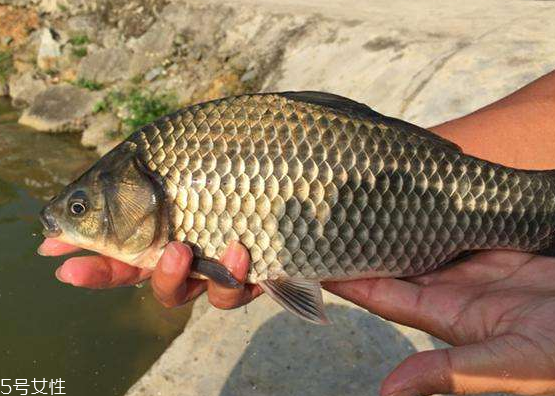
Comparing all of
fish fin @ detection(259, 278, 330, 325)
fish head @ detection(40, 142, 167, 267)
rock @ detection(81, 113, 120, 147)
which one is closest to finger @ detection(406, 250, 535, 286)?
fish fin @ detection(259, 278, 330, 325)

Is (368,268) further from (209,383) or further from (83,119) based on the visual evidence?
(83,119)

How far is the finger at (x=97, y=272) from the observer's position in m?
2.96

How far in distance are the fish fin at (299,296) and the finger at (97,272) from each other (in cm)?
70

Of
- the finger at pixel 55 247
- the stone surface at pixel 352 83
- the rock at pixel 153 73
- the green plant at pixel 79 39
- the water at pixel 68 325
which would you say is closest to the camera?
the finger at pixel 55 247

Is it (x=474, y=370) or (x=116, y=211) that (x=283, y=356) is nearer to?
(x=116, y=211)

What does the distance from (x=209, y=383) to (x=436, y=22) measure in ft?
22.8

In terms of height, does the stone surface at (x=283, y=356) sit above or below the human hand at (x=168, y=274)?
below

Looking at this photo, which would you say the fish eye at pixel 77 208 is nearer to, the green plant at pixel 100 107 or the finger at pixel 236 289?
the finger at pixel 236 289

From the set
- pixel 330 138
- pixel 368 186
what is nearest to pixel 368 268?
pixel 368 186

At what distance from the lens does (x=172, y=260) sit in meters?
2.85

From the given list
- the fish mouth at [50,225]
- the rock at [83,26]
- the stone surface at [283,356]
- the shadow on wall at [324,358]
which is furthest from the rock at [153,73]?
the fish mouth at [50,225]

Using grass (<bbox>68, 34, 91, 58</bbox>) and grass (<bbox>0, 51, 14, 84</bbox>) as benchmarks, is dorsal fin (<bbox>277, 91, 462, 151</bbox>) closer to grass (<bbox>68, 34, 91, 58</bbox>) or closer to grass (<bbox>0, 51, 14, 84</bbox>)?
grass (<bbox>68, 34, 91, 58</bbox>)

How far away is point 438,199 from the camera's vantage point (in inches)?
116

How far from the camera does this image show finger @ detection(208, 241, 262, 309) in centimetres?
285
